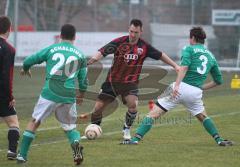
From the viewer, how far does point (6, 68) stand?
1023 cm

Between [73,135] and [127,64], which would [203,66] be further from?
[73,135]

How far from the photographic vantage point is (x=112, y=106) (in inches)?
650

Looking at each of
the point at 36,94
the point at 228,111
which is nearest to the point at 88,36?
the point at 36,94

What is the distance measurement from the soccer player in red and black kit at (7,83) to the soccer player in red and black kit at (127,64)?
202cm

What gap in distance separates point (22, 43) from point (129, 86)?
105ft

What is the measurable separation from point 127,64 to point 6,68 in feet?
9.08

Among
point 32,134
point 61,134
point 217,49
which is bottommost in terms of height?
point 217,49

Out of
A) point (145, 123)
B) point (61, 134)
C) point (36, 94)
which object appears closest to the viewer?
point (145, 123)

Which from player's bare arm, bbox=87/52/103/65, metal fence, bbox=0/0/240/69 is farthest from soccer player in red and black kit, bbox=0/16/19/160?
metal fence, bbox=0/0/240/69

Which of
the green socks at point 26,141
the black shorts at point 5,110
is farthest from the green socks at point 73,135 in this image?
the black shorts at point 5,110

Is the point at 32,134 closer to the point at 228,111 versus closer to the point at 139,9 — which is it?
the point at 228,111

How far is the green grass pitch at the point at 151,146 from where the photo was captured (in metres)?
9.98

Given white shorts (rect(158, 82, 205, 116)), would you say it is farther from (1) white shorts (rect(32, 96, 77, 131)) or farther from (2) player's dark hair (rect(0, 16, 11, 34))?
(2) player's dark hair (rect(0, 16, 11, 34))

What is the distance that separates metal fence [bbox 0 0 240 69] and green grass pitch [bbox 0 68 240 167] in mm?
25739
